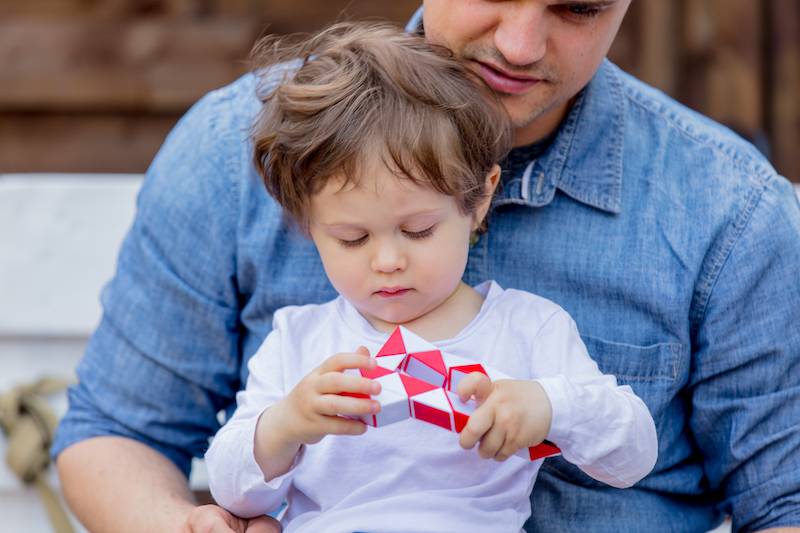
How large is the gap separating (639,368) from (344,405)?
575mm

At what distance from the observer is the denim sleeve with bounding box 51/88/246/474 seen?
1.88 m

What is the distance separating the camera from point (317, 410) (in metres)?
1.38

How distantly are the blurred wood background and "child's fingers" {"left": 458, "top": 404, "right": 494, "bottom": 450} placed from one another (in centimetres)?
228

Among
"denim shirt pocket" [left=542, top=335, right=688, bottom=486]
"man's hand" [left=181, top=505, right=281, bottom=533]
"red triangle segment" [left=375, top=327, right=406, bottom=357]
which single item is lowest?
"man's hand" [left=181, top=505, right=281, bottom=533]

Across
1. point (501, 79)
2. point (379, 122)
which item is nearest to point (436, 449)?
point (379, 122)

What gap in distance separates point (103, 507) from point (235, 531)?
1.12 feet

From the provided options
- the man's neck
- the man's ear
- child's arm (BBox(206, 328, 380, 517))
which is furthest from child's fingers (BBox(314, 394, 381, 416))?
the man's neck

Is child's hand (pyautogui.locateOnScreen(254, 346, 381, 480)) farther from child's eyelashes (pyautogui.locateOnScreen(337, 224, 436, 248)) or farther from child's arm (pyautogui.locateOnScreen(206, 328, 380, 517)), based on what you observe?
child's eyelashes (pyautogui.locateOnScreen(337, 224, 436, 248))

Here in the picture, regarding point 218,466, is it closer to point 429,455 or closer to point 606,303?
point 429,455

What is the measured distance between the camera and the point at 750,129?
11.3 ft

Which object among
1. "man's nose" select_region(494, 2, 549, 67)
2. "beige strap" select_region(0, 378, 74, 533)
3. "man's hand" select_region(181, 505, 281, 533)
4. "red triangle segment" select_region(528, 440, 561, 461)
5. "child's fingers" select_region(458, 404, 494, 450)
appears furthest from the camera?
"beige strap" select_region(0, 378, 74, 533)

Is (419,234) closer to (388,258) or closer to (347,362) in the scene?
(388,258)

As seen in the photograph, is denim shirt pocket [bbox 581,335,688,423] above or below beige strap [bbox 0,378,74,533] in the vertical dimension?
above

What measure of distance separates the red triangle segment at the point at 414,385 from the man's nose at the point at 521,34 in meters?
0.49
